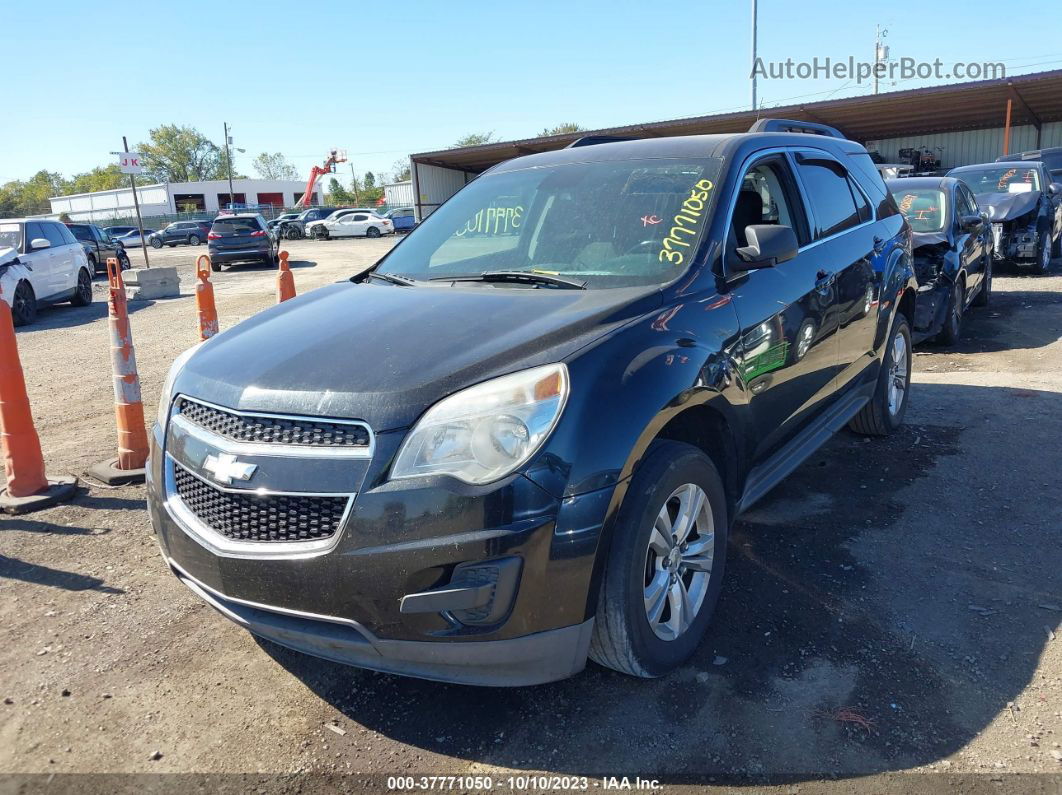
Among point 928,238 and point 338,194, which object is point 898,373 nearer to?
point 928,238

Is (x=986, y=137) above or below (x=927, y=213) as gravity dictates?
above

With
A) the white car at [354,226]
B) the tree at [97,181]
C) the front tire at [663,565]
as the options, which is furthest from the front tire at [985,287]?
the tree at [97,181]

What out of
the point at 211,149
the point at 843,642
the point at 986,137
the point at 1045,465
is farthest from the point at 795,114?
the point at 211,149

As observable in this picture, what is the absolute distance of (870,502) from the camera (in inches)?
176

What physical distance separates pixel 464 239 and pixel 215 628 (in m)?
2.09

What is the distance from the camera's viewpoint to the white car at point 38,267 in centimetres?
1258

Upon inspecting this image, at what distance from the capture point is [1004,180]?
1309 cm

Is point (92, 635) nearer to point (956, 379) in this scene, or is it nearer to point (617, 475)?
point (617, 475)

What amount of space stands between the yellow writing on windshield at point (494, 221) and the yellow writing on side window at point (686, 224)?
87cm

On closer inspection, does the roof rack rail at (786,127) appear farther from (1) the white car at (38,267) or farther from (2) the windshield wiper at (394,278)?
(1) the white car at (38,267)

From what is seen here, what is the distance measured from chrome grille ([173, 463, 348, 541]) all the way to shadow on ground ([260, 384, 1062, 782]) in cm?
76

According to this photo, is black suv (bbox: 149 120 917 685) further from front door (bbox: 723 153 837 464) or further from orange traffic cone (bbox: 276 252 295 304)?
orange traffic cone (bbox: 276 252 295 304)

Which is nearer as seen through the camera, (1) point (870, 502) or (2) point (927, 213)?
(1) point (870, 502)

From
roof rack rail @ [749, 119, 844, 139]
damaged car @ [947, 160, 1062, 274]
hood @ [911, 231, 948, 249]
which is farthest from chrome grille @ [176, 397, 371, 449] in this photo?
damaged car @ [947, 160, 1062, 274]
